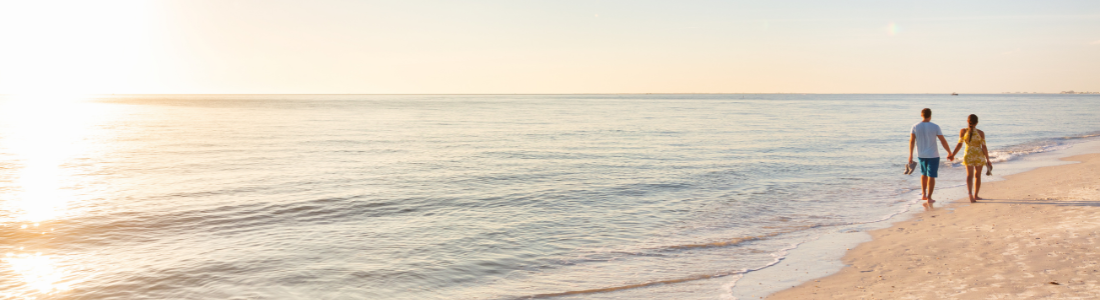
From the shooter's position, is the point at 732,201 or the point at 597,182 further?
the point at 597,182

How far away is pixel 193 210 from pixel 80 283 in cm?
501

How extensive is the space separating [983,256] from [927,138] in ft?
15.9

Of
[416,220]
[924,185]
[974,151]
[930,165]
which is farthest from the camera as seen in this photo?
Answer: [924,185]

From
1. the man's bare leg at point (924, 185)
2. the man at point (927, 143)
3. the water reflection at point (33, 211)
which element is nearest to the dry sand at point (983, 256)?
the man's bare leg at point (924, 185)

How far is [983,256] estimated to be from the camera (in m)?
7.75

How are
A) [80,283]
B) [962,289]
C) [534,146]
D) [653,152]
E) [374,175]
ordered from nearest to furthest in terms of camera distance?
[962,289]
[80,283]
[374,175]
[653,152]
[534,146]

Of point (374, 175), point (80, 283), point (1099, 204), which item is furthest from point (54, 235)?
point (1099, 204)

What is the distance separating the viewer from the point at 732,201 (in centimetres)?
1367

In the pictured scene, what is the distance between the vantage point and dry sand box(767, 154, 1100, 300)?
6.36 m

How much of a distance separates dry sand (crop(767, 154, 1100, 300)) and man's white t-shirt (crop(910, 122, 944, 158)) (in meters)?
1.14

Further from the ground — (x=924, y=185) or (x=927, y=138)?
(x=927, y=138)

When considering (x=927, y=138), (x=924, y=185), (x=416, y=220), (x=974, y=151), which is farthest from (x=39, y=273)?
(x=974, y=151)

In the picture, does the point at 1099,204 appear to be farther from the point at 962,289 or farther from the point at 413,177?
the point at 413,177

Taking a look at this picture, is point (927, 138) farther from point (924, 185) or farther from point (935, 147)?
point (924, 185)
